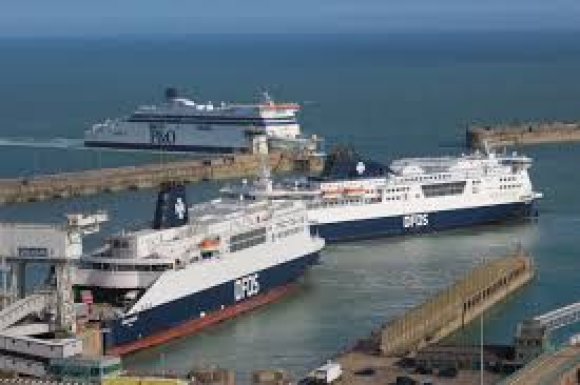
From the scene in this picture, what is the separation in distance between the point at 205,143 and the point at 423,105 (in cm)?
2806

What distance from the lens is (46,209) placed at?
5750cm

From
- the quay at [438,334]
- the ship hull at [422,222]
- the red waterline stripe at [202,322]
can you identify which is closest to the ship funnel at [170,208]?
the red waterline stripe at [202,322]

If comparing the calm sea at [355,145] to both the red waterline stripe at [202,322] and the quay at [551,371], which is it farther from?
the quay at [551,371]

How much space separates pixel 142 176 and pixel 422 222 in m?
15.6

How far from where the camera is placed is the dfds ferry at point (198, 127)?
75.8m

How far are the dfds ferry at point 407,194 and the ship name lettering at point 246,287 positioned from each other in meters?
8.59

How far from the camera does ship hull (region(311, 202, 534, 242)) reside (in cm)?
4962

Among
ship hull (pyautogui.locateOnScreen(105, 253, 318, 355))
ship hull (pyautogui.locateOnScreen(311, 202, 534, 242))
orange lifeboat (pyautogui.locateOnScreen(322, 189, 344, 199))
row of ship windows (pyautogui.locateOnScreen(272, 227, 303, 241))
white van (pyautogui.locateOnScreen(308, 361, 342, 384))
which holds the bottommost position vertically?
white van (pyautogui.locateOnScreen(308, 361, 342, 384))

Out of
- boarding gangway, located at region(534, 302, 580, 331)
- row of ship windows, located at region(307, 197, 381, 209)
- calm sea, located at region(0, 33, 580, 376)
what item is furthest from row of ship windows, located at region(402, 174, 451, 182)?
boarding gangway, located at region(534, 302, 580, 331)

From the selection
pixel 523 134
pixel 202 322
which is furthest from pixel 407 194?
pixel 523 134

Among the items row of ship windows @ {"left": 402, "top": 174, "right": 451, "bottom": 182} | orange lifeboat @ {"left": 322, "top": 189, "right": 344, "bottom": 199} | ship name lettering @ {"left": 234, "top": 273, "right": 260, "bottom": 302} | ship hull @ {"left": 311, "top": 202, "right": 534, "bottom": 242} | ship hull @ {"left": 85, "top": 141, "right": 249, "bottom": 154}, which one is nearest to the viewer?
ship name lettering @ {"left": 234, "top": 273, "right": 260, "bottom": 302}

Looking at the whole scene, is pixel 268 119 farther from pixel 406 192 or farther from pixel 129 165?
pixel 406 192

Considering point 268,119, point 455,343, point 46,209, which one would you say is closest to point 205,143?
point 268,119

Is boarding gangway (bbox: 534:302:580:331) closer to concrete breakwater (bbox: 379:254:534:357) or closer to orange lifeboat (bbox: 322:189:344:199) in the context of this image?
concrete breakwater (bbox: 379:254:534:357)
